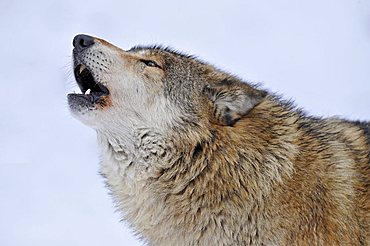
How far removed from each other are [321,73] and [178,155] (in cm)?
493

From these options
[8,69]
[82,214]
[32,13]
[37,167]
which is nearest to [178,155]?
[82,214]

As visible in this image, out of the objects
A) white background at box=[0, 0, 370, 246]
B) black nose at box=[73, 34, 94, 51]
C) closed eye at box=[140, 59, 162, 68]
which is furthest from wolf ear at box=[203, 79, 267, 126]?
white background at box=[0, 0, 370, 246]

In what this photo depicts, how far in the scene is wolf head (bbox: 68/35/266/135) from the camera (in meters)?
4.36

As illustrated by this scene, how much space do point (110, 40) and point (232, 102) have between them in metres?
4.43

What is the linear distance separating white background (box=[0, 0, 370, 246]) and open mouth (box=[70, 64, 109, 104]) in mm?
1731

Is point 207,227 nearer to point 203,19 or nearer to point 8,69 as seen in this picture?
point 8,69

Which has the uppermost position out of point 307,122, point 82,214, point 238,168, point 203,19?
point 203,19

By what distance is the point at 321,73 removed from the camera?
8820 millimetres

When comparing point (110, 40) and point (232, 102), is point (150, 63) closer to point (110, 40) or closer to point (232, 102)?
point (232, 102)

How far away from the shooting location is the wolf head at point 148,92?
436 centimetres

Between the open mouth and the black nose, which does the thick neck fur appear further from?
the black nose

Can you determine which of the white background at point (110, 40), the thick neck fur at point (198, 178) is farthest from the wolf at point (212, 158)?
the white background at point (110, 40)

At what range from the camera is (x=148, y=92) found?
448 cm

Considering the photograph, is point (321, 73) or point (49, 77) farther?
point (321, 73)
